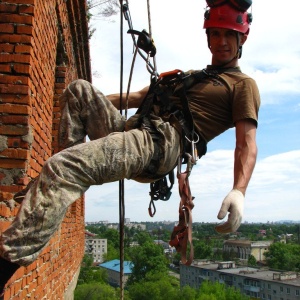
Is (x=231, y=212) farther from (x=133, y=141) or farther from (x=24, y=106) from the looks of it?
(x=24, y=106)

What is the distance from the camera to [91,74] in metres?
9.91

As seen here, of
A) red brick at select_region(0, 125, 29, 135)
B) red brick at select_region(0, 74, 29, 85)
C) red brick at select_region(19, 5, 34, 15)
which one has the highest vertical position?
red brick at select_region(19, 5, 34, 15)

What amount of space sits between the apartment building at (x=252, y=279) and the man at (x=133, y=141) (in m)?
68.7

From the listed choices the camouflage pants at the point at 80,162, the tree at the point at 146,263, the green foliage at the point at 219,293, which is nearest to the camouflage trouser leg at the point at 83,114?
the camouflage pants at the point at 80,162

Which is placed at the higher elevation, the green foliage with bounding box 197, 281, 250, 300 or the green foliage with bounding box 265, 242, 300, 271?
the green foliage with bounding box 265, 242, 300, 271

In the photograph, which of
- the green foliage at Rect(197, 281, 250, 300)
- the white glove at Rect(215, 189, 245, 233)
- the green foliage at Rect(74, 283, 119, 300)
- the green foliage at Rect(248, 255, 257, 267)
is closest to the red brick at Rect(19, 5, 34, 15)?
the white glove at Rect(215, 189, 245, 233)

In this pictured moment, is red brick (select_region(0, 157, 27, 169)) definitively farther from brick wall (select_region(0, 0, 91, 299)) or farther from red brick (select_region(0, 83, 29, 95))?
red brick (select_region(0, 83, 29, 95))

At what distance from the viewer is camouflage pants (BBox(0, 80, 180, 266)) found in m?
2.48

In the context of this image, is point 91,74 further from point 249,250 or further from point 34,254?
point 249,250

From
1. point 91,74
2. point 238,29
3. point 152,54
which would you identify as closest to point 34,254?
point 152,54

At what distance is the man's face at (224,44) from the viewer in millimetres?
3381

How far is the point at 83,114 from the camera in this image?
125 inches

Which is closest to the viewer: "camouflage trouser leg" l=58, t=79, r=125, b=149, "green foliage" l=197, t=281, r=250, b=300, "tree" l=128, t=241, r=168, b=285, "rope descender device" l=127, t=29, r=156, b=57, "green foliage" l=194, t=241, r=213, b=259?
"camouflage trouser leg" l=58, t=79, r=125, b=149

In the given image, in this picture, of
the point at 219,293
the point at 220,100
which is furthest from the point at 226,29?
the point at 219,293
